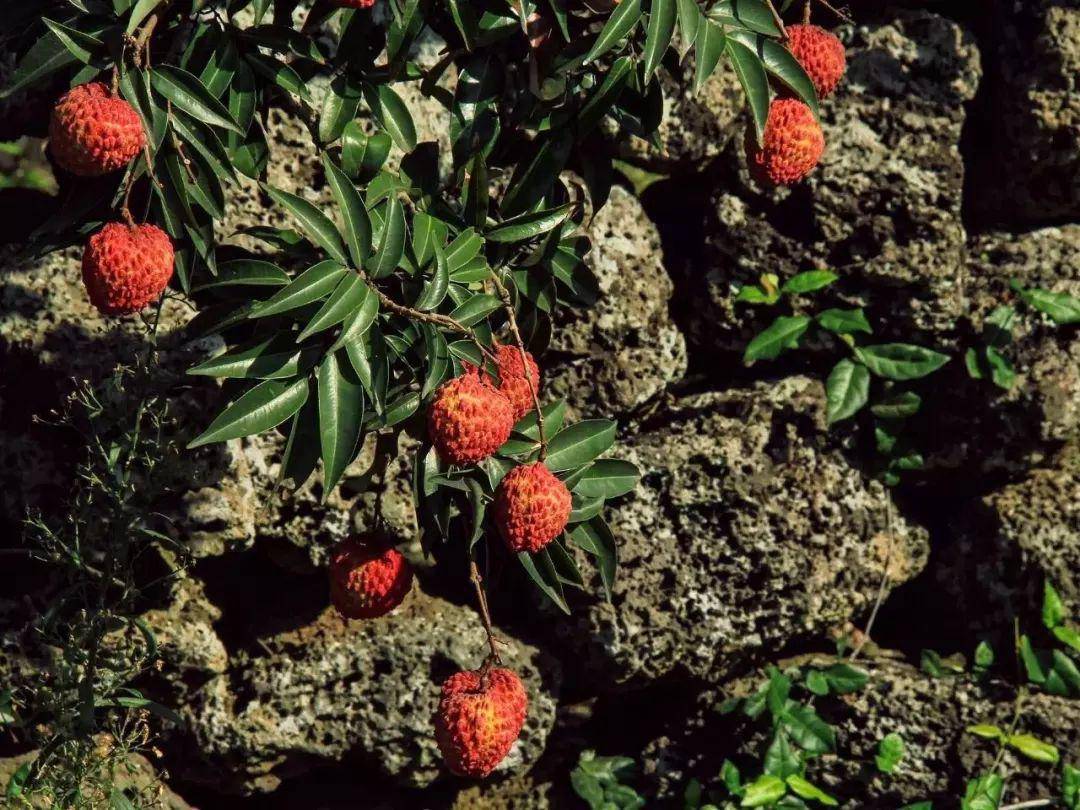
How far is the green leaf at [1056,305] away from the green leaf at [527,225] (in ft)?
4.39

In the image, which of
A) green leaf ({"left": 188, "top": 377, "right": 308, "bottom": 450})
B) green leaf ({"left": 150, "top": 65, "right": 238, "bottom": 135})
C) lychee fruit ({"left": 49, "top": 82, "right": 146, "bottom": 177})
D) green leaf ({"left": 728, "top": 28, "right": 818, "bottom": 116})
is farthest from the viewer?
green leaf ({"left": 728, "top": 28, "right": 818, "bottom": 116})

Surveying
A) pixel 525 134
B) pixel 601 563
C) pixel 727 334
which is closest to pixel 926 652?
pixel 727 334

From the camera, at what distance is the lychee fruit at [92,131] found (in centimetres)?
194

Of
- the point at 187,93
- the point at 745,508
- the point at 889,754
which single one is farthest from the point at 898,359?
the point at 187,93

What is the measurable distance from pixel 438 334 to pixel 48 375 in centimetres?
108

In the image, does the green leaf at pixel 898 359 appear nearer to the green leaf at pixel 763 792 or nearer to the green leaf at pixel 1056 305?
the green leaf at pixel 1056 305

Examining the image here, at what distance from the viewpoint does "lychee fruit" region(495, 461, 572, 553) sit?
Result: 79.1 inches

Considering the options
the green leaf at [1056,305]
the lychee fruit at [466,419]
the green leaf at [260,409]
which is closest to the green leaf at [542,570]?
the lychee fruit at [466,419]

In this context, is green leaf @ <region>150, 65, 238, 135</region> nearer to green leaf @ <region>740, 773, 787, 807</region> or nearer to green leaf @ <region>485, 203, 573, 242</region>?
green leaf @ <region>485, 203, 573, 242</region>

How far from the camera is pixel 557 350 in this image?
3.03 meters

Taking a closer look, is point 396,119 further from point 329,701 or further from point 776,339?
point 329,701

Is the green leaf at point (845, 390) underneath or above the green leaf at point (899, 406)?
above

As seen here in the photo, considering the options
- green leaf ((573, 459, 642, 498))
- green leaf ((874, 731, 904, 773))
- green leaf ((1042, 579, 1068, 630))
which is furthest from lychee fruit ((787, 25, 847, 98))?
green leaf ((874, 731, 904, 773))

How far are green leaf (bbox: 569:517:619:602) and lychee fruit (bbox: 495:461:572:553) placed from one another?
40cm
